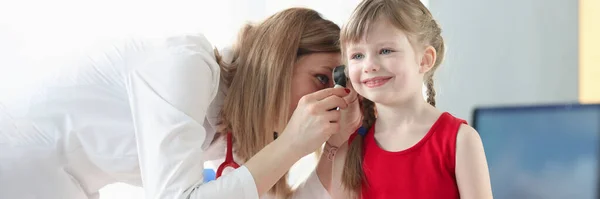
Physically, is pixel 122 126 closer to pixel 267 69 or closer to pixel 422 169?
pixel 267 69

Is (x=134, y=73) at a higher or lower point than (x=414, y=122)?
higher

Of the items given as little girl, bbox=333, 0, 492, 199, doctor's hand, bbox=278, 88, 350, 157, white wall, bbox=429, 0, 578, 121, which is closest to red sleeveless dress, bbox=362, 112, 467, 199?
little girl, bbox=333, 0, 492, 199

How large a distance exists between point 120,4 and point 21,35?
0.29m

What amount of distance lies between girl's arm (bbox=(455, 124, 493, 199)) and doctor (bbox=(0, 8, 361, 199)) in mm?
238

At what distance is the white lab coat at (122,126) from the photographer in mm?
1136

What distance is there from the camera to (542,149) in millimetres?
1354

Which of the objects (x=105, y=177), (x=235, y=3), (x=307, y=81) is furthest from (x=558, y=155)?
(x=235, y=3)

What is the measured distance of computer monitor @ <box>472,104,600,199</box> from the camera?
4.21 ft

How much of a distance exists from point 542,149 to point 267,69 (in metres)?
0.56

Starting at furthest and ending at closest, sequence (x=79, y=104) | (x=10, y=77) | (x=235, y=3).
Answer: (x=235, y=3) < (x=10, y=77) < (x=79, y=104)

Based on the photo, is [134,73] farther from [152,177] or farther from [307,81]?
[307,81]

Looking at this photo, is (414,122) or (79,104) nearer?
(414,122)

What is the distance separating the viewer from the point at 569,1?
1.79m

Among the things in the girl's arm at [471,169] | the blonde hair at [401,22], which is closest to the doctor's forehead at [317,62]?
the blonde hair at [401,22]
